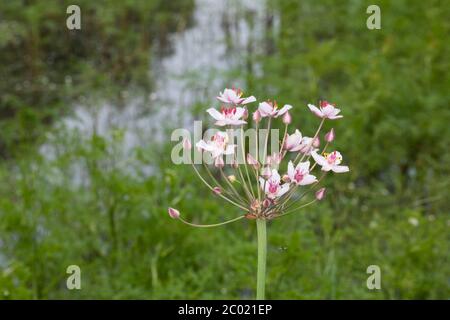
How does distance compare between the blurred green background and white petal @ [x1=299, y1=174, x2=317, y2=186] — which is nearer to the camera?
white petal @ [x1=299, y1=174, x2=317, y2=186]

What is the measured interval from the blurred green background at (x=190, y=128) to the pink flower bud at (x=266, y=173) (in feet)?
4.10

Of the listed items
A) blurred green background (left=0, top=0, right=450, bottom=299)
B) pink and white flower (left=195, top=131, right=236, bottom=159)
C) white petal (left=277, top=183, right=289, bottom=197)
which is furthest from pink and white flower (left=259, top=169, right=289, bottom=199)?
blurred green background (left=0, top=0, right=450, bottom=299)

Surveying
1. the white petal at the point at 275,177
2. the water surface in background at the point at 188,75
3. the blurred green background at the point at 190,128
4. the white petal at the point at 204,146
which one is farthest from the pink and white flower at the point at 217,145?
the water surface in background at the point at 188,75

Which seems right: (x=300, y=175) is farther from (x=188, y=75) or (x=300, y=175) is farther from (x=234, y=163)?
(x=188, y=75)

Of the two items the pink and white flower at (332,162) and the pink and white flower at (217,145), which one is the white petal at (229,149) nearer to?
the pink and white flower at (217,145)

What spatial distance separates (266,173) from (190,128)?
12.4 feet

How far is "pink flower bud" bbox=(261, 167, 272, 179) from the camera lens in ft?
4.69

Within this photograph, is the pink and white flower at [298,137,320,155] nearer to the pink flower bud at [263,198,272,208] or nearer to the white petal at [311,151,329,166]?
the white petal at [311,151,329,166]

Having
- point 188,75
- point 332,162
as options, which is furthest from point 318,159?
point 188,75

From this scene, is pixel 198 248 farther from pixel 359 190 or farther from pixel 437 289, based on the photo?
pixel 359 190

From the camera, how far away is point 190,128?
518cm

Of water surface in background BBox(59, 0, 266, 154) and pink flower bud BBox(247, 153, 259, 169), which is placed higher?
water surface in background BBox(59, 0, 266, 154)

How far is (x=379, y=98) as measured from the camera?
Result: 459 cm

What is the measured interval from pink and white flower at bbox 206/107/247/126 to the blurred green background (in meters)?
1.28
